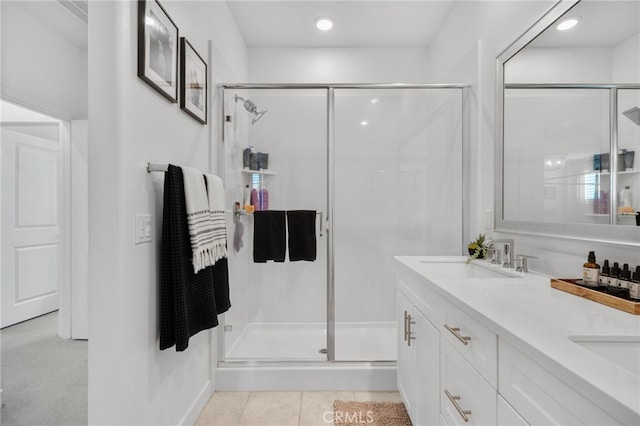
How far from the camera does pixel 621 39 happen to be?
110cm

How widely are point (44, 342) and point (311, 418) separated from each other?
2.55 metres

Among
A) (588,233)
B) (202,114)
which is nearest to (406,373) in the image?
(588,233)

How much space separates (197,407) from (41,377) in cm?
129

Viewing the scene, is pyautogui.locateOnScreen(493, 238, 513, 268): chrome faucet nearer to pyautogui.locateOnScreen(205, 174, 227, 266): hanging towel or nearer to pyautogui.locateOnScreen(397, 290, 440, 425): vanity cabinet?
pyautogui.locateOnScreen(397, 290, 440, 425): vanity cabinet

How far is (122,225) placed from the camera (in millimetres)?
1170

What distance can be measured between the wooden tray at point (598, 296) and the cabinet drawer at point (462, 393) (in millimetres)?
455

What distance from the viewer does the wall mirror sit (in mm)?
1084

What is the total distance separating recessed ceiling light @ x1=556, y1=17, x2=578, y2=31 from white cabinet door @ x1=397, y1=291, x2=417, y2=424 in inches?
54.4

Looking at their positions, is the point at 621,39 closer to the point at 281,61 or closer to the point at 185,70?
the point at 185,70

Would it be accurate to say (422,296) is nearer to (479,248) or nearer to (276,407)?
(479,248)

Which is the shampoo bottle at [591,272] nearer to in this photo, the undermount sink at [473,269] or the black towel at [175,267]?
the undermount sink at [473,269]

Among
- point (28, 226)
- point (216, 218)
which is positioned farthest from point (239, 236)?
point (28, 226)

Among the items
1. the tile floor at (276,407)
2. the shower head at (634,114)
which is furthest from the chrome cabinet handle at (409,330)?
the shower head at (634,114)

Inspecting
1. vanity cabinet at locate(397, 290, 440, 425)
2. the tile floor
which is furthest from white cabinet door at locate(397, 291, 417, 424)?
the tile floor
